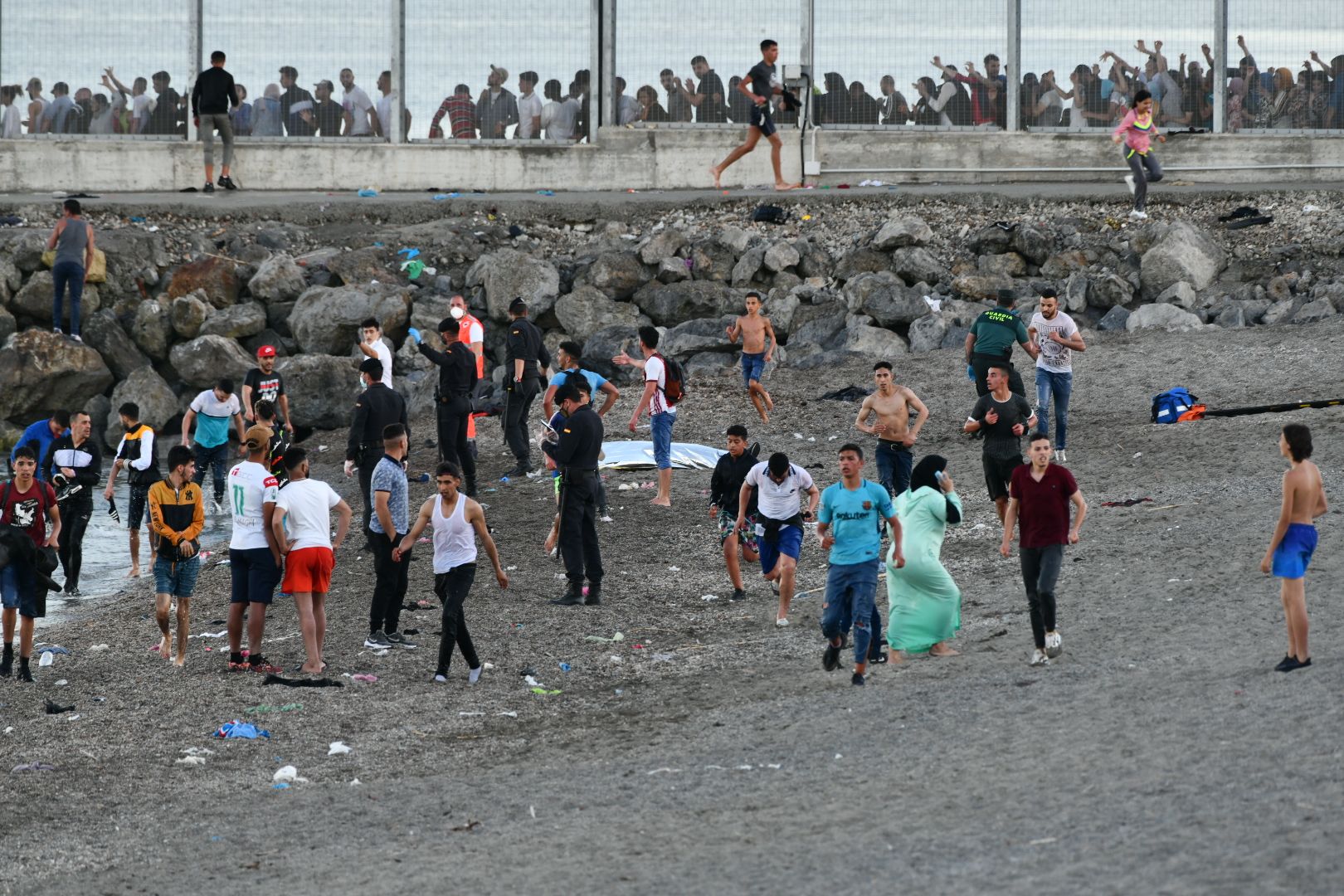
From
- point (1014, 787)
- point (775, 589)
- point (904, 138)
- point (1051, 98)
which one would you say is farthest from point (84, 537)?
point (1051, 98)

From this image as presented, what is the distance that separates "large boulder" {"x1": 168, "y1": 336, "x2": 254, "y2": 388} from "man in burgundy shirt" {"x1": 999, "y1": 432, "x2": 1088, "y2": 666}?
48.1 feet

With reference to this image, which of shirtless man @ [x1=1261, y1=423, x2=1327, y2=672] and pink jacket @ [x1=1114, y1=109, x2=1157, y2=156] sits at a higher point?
pink jacket @ [x1=1114, y1=109, x2=1157, y2=156]

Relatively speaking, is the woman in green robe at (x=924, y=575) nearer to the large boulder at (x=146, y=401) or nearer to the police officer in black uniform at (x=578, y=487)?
the police officer in black uniform at (x=578, y=487)

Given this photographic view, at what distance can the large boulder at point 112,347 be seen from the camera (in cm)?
2298

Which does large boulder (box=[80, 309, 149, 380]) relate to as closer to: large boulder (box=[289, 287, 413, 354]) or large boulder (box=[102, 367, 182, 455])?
large boulder (box=[102, 367, 182, 455])

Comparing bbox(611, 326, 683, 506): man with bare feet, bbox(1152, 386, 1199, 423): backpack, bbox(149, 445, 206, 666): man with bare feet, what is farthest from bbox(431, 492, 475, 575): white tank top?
bbox(1152, 386, 1199, 423): backpack

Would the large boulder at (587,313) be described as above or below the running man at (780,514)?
above

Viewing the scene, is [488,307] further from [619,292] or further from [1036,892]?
[1036,892]

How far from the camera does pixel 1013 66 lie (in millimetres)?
27141

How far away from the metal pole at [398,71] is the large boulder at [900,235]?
814 cm

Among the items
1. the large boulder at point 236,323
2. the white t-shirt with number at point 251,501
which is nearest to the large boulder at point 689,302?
the large boulder at point 236,323

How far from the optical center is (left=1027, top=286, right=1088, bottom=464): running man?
48.8 feet

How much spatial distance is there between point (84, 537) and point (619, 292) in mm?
8630

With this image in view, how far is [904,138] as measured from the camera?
26953mm
